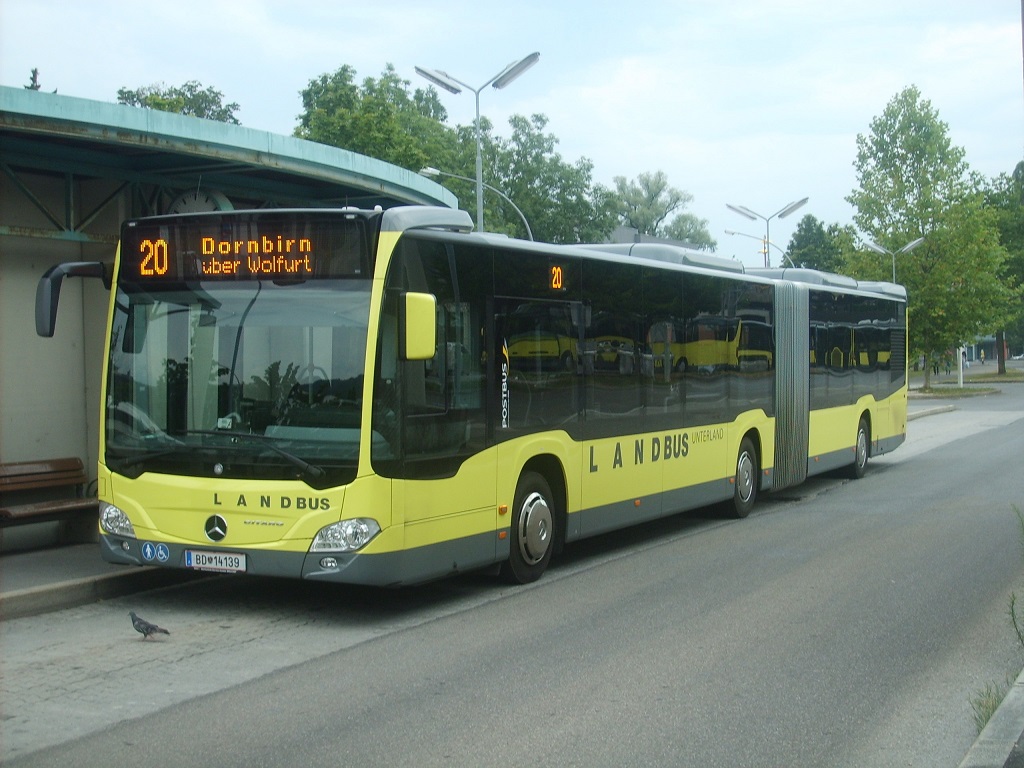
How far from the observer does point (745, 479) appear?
15211 millimetres

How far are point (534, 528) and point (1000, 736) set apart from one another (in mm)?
5209

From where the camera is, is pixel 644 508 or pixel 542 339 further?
pixel 644 508

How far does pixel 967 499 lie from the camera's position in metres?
16.5

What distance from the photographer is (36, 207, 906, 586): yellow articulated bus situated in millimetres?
8438

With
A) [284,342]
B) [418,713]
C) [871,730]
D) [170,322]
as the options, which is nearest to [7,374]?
[170,322]

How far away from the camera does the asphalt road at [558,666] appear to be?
19.0ft

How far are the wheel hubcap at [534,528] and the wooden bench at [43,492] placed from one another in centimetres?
423

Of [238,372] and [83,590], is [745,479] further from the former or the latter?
[83,590]

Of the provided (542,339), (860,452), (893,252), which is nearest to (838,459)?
(860,452)

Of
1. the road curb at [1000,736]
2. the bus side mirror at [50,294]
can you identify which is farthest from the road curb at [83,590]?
the road curb at [1000,736]

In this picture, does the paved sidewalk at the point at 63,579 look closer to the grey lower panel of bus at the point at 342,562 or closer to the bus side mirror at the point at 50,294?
the grey lower panel of bus at the point at 342,562

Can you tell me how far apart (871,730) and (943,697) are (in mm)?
853

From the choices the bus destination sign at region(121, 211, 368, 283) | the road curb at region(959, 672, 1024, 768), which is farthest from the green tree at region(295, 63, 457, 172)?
the road curb at region(959, 672, 1024, 768)

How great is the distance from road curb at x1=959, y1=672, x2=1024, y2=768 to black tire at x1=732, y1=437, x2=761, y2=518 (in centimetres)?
863
